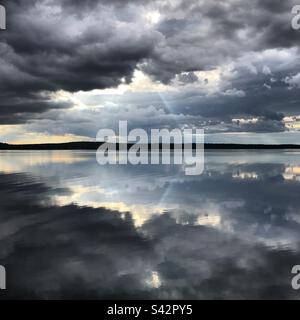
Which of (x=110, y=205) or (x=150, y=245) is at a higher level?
(x=110, y=205)

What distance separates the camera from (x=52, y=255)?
15.4m

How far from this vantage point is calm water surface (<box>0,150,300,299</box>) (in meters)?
12.1

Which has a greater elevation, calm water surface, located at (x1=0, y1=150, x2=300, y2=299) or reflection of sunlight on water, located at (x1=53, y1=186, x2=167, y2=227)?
reflection of sunlight on water, located at (x1=53, y1=186, x2=167, y2=227)

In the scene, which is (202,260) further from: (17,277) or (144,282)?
(17,277)

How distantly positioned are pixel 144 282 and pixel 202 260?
317 cm

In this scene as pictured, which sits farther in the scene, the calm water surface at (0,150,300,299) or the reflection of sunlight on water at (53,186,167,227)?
the reflection of sunlight on water at (53,186,167,227)

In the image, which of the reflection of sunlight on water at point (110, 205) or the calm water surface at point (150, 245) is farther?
the reflection of sunlight on water at point (110, 205)

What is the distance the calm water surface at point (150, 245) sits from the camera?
39.7 ft

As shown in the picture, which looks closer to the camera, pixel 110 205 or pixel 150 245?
pixel 150 245

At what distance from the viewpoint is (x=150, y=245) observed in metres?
16.7

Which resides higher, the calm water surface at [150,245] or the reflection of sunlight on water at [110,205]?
the reflection of sunlight on water at [110,205]
